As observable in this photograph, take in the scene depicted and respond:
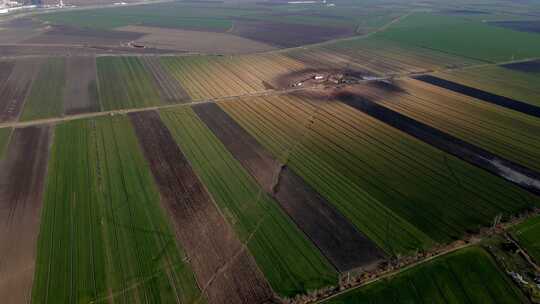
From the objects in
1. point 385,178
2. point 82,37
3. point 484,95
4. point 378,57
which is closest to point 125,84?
point 385,178

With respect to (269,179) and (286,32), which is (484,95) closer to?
(269,179)

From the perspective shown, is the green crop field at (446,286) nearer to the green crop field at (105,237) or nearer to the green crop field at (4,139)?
the green crop field at (105,237)

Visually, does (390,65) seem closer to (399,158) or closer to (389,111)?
(389,111)

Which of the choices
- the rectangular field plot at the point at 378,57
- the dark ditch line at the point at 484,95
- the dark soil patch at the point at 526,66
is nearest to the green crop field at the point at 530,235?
the dark ditch line at the point at 484,95

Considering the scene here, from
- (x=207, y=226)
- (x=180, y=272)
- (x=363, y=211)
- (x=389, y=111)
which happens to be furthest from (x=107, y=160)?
(x=389, y=111)

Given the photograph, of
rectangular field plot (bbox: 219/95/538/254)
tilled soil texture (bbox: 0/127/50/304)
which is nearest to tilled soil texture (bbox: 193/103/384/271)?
rectangular field plot (bbox: 219/95/538/254)

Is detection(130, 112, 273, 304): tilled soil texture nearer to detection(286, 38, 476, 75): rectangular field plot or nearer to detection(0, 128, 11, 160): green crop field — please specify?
detection(0, 128, 11, 160): green crop field
